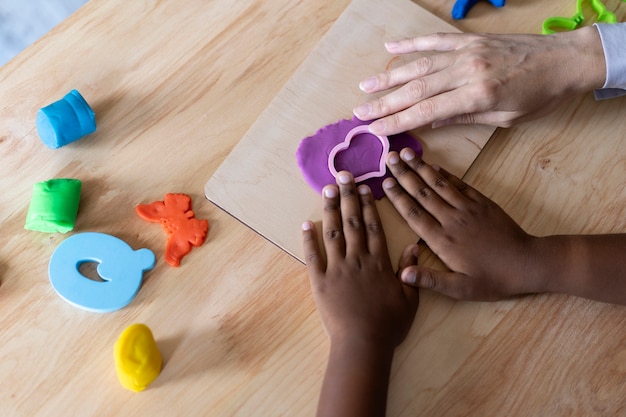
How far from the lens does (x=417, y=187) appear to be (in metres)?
0.78

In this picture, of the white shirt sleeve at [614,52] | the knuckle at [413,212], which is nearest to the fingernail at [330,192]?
the knuckle at [413,212]

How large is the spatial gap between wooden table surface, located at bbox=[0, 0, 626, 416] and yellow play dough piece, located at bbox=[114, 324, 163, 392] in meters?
0.02

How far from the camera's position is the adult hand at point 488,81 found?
81 centimetres

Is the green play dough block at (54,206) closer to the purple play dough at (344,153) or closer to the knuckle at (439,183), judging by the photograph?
the purple play dough at (344,153)

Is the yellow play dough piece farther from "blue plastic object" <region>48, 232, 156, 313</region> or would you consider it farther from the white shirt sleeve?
the white shirt sleeve

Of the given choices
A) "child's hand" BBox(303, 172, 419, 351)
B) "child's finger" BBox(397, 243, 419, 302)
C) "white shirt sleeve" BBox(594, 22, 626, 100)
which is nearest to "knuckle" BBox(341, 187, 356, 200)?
"child's hand" BBox(303, 172, 419, 351)

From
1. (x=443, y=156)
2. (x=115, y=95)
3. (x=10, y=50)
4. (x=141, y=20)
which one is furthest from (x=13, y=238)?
(x=10, y=50)

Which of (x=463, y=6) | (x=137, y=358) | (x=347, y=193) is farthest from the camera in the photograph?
(x=463, y=6)

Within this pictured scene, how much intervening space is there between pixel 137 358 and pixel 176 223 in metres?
0.18

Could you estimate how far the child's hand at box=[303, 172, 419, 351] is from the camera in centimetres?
71

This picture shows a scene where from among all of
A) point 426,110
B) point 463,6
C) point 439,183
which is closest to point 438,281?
point 439,183

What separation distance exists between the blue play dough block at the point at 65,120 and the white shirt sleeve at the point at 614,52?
2.43ft

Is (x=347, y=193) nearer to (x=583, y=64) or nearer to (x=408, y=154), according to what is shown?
(x=408, y=154)

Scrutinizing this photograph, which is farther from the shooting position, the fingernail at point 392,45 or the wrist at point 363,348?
the fingernail at point 392,45
